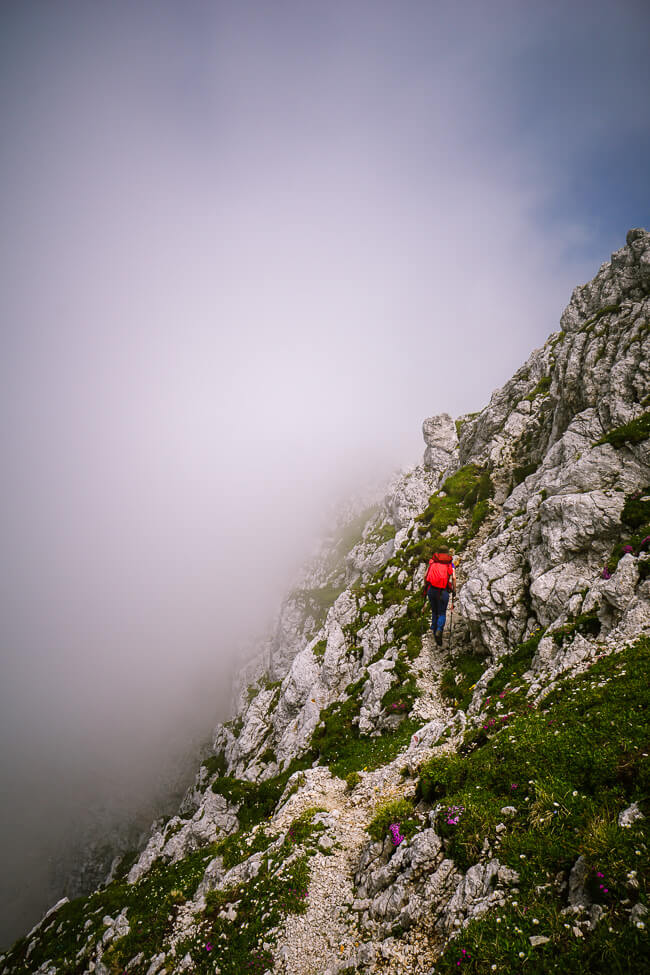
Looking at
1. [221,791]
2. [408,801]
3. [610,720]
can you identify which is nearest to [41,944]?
[221,791]

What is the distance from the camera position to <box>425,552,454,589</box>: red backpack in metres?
23.1

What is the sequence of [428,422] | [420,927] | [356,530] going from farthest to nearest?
Answer: [356,530]
[428,422]
[420,927]

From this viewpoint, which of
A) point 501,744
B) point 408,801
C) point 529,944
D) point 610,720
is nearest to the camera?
point 529,944

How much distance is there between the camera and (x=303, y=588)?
117688mm

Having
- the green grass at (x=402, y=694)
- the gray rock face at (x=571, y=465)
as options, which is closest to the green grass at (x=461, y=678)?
the gray rock face at (x=571, y=465)

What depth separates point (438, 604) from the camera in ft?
82.3

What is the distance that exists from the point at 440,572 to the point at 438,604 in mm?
3173

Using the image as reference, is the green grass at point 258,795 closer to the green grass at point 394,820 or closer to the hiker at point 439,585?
the hiker at point 439,585

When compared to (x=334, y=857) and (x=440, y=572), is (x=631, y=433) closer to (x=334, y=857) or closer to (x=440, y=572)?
(x=440, y=572)

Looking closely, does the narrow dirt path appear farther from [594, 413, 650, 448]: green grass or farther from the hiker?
[594, 413, 650, 448]: green grass

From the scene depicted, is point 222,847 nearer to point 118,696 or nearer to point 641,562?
point 641,562

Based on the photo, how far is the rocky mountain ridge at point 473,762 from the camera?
7.95 meters

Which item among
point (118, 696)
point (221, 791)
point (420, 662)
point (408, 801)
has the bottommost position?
point (118, 696)

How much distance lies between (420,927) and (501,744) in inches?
206
